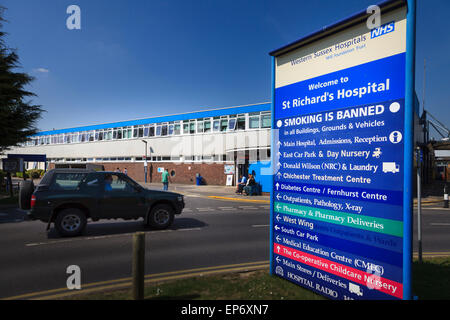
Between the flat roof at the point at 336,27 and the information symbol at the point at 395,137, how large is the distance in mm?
1434

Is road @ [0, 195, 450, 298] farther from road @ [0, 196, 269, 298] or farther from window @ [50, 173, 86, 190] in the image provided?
window @ [50, 173, 86, 190]

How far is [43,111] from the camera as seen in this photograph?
20172 mm

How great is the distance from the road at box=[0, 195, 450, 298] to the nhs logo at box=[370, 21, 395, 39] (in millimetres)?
4763

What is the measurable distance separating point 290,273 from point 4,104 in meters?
20.7

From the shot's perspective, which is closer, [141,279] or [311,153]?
[141,279]

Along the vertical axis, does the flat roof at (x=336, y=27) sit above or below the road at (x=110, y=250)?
above

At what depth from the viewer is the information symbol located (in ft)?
10.2

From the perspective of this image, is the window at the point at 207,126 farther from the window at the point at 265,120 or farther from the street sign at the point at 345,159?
the street sign at the point at 345,159

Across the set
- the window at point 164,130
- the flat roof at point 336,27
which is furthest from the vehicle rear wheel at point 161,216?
the window at point 164,130

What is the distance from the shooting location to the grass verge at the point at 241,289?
396cm

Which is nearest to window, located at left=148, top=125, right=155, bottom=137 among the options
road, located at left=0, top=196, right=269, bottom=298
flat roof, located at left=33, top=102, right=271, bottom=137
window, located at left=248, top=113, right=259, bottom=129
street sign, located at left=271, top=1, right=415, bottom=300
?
flat roof, located at left=33, top=102, right=271, bottom=137

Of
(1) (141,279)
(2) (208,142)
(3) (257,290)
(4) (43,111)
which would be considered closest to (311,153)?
(3) (257,290)

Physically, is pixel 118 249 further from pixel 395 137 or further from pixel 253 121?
pixel 253 121
